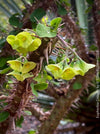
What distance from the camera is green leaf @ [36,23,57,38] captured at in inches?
12.1

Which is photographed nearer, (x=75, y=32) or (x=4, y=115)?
(x=4, y=115)

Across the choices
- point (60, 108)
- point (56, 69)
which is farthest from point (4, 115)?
point (60, 108)

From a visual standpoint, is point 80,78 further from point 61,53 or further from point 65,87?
point 61,53

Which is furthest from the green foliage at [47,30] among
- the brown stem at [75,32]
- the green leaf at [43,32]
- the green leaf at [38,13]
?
the brown stem at [75,32]

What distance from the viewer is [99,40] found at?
0.83 metres

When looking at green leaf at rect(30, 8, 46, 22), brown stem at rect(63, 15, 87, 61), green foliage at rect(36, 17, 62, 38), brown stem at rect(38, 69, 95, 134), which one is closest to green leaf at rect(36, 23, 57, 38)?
green foliage at rect(36, 17, 62, 38)

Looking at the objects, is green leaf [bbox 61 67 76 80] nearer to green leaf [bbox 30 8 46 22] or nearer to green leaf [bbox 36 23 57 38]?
green leaf [bbox 36 23 57 38]

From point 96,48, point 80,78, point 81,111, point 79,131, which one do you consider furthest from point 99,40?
point 79,131

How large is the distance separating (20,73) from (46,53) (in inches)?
2.4

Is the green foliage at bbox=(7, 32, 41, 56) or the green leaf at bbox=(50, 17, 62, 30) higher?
the green leaf at bbox=(50, 17, 62, 30)

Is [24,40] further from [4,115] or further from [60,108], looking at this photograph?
[60,108]

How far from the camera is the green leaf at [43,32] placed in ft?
1.00

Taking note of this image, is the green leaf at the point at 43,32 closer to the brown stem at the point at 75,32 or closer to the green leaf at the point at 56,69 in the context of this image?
the green leaf at the point at 56,69

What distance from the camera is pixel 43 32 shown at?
31 cm
